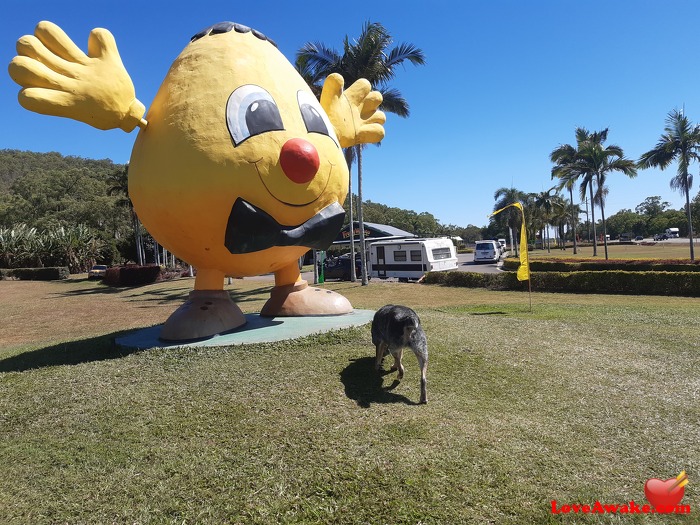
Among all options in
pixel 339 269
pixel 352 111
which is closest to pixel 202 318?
pixel 352 111

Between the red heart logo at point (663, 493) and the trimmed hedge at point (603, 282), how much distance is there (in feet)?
48.6

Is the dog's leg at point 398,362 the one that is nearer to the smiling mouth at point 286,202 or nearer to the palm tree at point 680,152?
the smiling mouth at point 286,202

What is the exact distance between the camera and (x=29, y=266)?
38906 mm

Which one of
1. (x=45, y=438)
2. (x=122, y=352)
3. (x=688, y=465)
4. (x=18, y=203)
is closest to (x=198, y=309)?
(x=122, y=352)

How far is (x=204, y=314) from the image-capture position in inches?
301

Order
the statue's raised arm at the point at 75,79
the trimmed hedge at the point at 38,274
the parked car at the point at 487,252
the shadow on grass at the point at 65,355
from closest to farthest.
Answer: the statue's raised arm at the point at 75,79 → the shadow on grass at the point at 65,355 → the trimmed hedge at the point at 38,274 → the parked car at the point at 487,252

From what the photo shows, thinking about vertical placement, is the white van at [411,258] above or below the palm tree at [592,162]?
below

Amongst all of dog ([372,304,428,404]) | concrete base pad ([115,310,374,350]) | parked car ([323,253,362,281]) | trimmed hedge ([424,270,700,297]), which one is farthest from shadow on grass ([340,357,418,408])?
parked car ([323,253,362,281])

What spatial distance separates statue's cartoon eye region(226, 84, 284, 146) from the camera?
6652 mm

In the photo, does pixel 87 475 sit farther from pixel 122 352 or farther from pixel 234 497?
pixel 122 352

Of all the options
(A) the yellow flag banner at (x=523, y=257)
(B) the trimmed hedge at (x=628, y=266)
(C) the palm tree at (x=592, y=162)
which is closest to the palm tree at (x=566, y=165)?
(C) the palm tree at (x=592, y=162)

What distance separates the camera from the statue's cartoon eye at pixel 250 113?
21.8ft

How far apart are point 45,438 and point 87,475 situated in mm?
1096

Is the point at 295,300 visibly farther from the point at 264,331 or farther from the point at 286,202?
the point at 286,202
